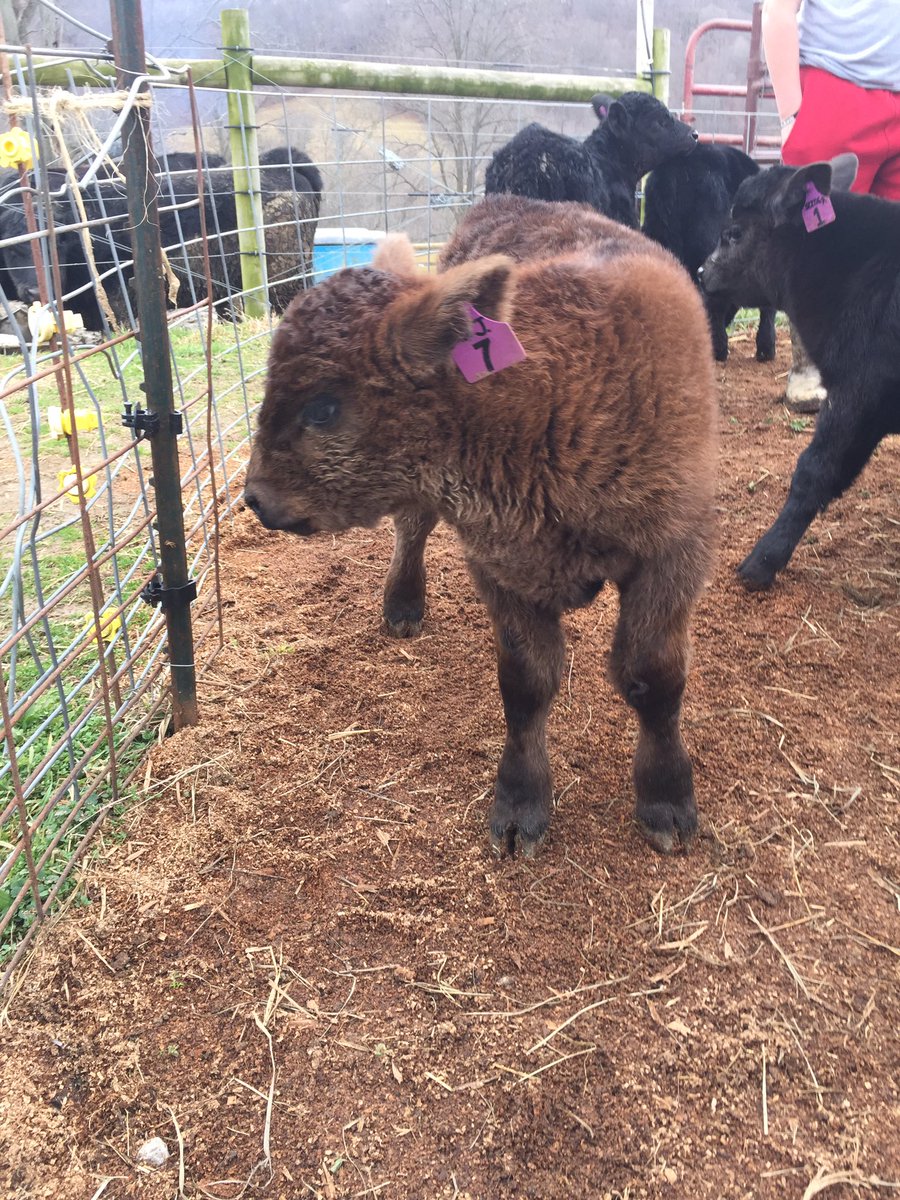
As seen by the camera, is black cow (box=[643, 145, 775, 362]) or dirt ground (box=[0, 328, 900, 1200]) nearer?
dirt ground (box=[0, 328, 900, 1200])

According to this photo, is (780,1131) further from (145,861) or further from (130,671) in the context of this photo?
(130,671)

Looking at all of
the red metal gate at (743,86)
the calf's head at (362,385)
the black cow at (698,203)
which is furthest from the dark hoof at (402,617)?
the red metal gate at (743,86)

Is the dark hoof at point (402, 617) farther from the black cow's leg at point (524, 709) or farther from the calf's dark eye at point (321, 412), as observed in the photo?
the calf's dark eye at point (321, 412)

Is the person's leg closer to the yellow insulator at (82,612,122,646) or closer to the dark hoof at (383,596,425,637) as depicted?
the dark hoof at (383,596,425,637)

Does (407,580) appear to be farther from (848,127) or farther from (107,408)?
(107,408)

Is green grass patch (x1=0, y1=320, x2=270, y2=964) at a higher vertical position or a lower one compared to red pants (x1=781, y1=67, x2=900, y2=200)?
lower

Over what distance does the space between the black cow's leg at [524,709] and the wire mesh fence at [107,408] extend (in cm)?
118

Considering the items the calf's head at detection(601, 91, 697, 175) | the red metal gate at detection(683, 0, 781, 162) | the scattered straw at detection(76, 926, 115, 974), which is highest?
the red metal gate at detection(683, 0, 781, 162)

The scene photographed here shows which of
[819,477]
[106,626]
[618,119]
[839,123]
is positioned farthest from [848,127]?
[106,626]


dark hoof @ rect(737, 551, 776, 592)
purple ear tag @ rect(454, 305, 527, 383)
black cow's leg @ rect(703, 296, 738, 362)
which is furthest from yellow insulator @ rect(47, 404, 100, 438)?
black cow's leg @ rect(703, 296, 738, 362)

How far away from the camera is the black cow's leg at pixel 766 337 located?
7574 mm

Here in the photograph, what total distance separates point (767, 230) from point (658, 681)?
3246mm

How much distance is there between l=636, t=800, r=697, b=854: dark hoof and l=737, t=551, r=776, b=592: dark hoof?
67.3 inches

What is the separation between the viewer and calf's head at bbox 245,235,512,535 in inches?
84.4
